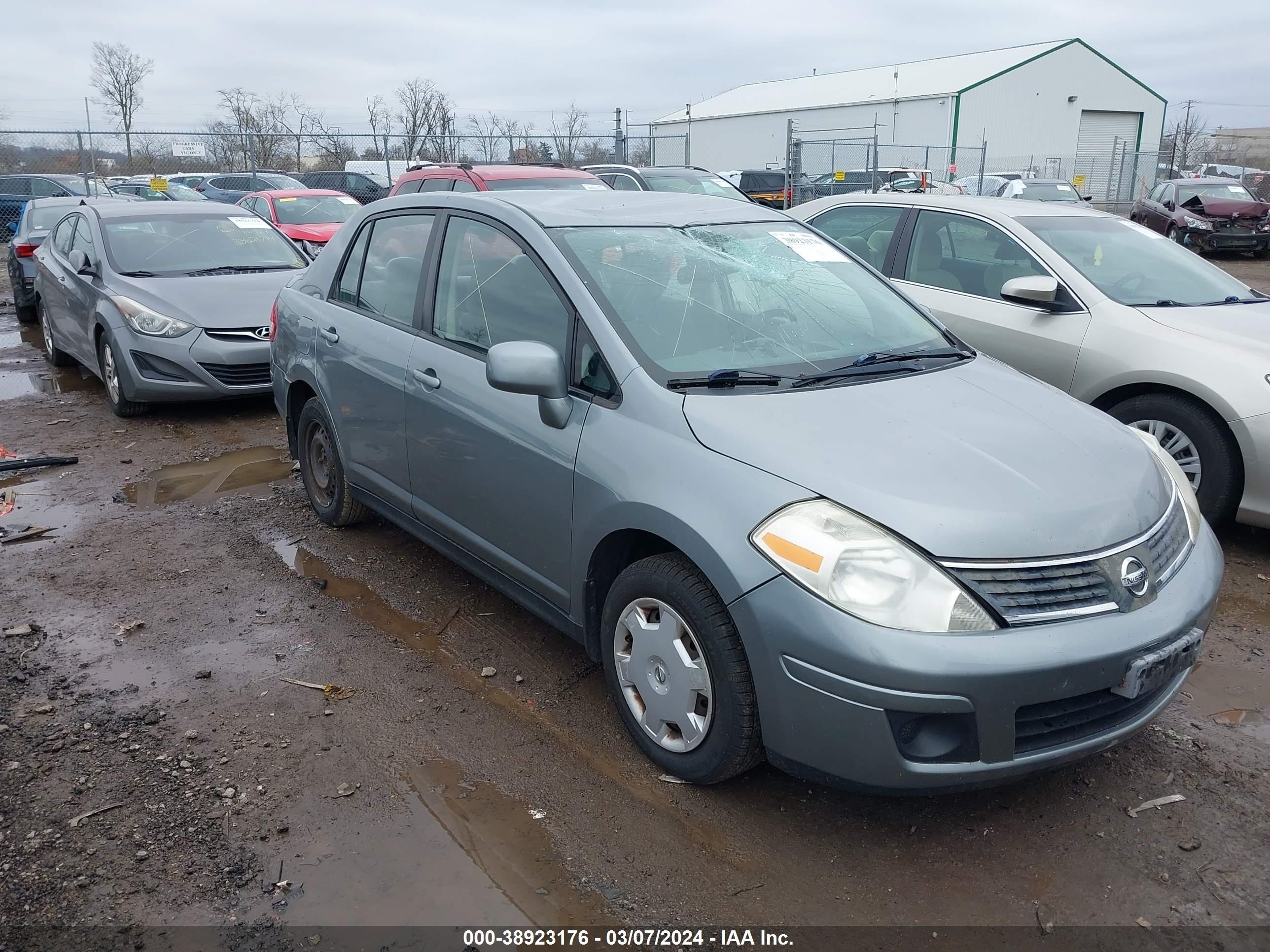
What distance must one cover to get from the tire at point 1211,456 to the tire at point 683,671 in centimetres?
326

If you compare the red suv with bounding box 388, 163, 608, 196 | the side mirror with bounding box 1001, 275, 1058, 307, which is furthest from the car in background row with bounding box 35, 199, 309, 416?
the side mirror with bounding box 1001, 275, 1058, 307

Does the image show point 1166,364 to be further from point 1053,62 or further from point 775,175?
point 1053,62

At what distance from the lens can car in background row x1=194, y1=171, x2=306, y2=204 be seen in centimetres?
2406

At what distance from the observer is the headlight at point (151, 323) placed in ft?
24.4

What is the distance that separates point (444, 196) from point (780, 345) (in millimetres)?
1749

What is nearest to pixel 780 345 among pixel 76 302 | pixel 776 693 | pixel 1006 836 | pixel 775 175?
pixel 776 693

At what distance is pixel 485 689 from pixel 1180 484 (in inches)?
102

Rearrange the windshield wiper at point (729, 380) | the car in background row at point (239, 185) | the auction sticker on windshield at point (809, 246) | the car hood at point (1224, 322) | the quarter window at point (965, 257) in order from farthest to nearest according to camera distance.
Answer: the car in background row at point (239, 185) → the quarter window at point (965, 257) → the car hood at point (1224, 322) → the auction sticker on windshield at point (809, 246) → the windshield wiper at point (729, 380)

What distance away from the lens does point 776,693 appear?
2.67 m

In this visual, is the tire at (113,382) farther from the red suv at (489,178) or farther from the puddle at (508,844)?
the puddle at (508,844)

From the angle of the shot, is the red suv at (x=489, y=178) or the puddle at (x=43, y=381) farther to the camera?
the red suv at (x=489, y=178)

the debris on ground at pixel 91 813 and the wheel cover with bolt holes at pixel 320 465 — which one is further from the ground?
the wheel cover with bolt holes at pixel 320 465

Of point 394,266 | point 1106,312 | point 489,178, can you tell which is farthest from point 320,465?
point 489,178

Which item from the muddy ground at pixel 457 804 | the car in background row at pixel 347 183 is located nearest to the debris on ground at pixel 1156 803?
the muddy ground at pixel 457 804
